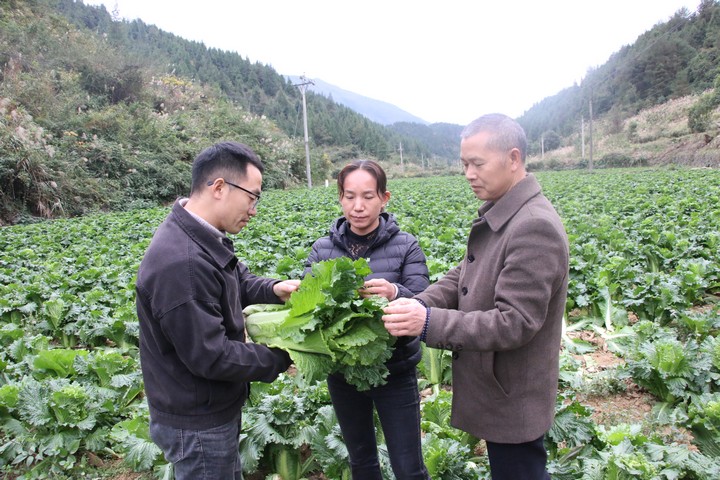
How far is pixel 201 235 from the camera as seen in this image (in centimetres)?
194

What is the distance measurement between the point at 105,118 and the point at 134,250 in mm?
22360

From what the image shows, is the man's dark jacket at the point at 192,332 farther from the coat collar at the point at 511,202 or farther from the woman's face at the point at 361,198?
the coat collar at the point at 511,202

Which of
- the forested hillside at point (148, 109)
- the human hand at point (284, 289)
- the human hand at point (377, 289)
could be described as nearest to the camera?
the human hand at point (377, 289)

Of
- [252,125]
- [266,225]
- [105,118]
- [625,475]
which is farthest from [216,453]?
[252,125]

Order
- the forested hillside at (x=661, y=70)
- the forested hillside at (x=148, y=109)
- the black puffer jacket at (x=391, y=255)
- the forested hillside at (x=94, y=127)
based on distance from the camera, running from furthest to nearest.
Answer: the forested hillside at (x=661, y=70), the forested hillside at (x=148, y=109), the forested hillside at (x=94, y=127), the black puffer jacket at (x=391, y=255)

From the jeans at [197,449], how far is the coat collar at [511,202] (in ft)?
4.78

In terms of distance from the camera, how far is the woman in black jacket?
230 cm

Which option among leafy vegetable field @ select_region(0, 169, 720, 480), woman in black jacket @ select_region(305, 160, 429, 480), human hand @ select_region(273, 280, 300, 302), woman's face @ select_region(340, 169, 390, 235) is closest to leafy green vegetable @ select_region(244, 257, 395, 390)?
woman in black jacket @ select_region(305, 160, 429, 480)

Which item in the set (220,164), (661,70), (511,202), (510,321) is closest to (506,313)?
(510,321)

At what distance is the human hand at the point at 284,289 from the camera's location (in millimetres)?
2447

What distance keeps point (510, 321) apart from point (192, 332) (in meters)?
1.21

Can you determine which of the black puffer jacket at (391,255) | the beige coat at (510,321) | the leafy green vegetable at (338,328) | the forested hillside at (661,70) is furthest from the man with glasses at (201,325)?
the forested hillside at (661,70)

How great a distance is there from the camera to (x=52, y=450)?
133 inches

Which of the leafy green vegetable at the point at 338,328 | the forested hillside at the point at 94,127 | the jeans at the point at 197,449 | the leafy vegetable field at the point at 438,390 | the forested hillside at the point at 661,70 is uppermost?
the forested hillside at the point at 661,70
